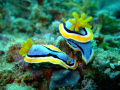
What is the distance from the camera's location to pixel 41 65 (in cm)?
272

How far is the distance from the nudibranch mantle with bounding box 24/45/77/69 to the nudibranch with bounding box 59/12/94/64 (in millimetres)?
376

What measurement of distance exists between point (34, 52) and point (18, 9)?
278 inches

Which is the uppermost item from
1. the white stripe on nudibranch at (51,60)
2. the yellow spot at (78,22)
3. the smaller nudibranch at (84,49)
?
the yellow spot at (78,22)

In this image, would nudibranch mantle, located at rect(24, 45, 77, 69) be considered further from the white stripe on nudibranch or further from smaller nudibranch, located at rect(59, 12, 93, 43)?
smaller nudibranch, located at rect(59, 12, 93, 43)

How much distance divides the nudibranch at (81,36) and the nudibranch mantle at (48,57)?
14.8 inches

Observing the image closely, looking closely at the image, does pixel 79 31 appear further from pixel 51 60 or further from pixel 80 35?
pixel 51 60

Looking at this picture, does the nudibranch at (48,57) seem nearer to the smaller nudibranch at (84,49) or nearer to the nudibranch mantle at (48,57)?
the nudibranch mantle at (48,57)

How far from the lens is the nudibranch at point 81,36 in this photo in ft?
8.69

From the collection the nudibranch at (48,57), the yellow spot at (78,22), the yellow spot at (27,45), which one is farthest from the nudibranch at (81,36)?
the yellow spot at (27,45)

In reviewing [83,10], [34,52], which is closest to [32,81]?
[34,52]

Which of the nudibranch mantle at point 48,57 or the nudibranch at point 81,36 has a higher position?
the nudibranch at point 81,36

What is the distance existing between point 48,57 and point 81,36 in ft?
3.33

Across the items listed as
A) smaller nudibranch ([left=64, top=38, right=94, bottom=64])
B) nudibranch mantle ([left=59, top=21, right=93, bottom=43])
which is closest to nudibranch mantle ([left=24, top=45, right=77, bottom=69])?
smaller nudibranch ([left=64, top=38, right=94, bottom=64])

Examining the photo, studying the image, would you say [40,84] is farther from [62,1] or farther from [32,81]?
[62,1]
